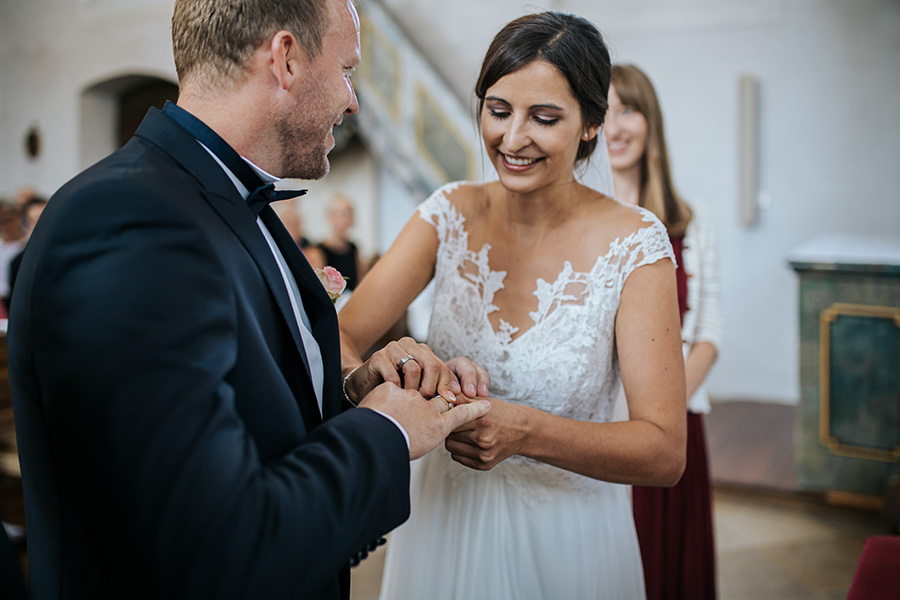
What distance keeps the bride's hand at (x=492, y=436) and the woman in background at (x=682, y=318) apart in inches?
51.5

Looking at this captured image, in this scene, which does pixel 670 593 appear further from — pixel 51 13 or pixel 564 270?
pixel 51 13

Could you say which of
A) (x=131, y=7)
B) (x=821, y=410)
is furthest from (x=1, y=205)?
(x=821, y=410)

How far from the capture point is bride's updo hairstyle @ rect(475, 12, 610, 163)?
5.46ft

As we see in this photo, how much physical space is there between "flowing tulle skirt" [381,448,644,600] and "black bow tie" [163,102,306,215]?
38.8 inches

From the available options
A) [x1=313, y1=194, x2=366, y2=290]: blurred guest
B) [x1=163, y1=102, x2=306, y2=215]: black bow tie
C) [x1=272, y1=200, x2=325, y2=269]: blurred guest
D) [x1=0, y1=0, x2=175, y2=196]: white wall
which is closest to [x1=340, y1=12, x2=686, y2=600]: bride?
[x1=163, y1=102, x2=306, y2=215]: black bow tie

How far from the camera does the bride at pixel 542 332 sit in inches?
63.7

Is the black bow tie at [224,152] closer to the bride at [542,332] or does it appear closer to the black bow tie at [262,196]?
the black bow tie at [262,196]

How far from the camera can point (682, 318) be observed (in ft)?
8.95

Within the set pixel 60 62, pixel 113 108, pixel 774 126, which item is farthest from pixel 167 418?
pixel 60 62

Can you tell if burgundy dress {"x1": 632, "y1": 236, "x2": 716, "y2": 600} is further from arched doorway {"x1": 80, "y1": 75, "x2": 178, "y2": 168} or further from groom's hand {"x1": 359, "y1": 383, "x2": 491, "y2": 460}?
arched doorway {"x1": 80, "y1": 75, "x2": 178, "y2": 168}

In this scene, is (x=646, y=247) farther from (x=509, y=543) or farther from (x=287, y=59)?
(x=287, y=59)

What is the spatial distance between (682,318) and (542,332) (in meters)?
1.12

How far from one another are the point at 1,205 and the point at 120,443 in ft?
22.1

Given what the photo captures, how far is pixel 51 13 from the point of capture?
10516 mm
